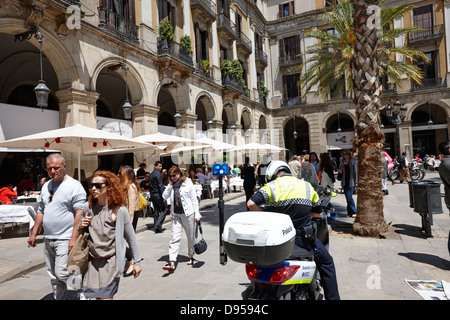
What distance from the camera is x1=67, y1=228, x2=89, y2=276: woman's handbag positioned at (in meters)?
2.39

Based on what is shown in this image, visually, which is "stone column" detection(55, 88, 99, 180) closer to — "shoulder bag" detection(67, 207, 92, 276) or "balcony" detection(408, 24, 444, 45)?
"shoulder bag" detection(67, 207, 92, 276)

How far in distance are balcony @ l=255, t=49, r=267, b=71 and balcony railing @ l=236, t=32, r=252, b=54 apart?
72.3 inches

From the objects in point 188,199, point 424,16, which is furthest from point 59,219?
point 424,16

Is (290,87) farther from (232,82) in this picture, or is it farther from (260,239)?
(260,239)

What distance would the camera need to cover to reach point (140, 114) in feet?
43.3

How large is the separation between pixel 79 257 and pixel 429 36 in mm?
29974

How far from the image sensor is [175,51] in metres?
15.2

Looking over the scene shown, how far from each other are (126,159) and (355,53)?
1346cm

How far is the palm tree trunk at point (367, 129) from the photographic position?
5.91 m

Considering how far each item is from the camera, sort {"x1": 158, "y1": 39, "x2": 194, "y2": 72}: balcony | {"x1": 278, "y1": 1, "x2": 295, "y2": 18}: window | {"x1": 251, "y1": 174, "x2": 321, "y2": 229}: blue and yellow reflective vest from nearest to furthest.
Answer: {"x1": 251, "y1": 174, "x2": 321, "y2": 229}: blue and yellow reflective vest
{"x1": 158, "y1": 39, "x2": 194, "y2": 72}: balcony
{"x1": 278, "y1": 1, "x2": 295, "y2": 18}: window

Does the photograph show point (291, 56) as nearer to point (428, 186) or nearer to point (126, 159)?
point (126, 159)

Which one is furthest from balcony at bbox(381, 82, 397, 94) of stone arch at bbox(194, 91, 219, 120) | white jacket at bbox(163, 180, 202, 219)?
white jacket at bbox(163, 180, 202, 219)

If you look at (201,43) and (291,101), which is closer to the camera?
(201,43)
